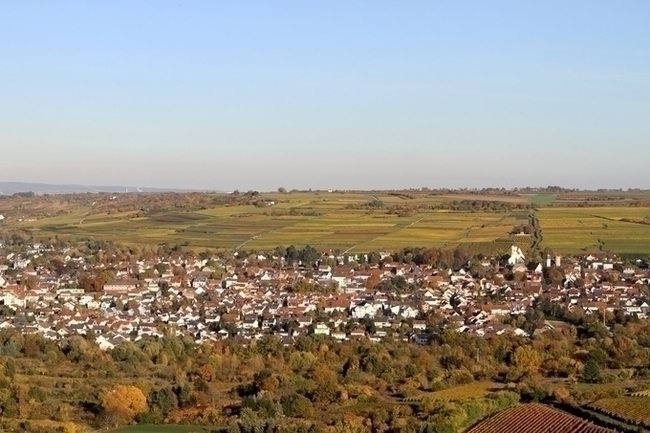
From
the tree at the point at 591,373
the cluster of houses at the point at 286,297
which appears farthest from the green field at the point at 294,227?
the tree at the point at 591,373

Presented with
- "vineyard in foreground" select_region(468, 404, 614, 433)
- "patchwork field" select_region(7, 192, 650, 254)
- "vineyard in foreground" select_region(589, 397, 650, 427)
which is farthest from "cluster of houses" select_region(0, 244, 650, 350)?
"vineyard in foreground" select_region(468, 404, 614, 433)

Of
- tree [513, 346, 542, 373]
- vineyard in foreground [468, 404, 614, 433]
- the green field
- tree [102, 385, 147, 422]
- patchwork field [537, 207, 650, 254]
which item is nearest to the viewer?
vineyard in foreground [468, 404, 614, 433]

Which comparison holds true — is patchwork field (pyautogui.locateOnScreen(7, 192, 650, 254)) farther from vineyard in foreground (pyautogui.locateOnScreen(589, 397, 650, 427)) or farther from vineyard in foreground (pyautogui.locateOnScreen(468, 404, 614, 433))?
vineyard in foreground (pyautogui.locateOnScreen(468, 404, 614, 433))

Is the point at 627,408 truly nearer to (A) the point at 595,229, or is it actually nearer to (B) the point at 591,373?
(B) the point at 591,373

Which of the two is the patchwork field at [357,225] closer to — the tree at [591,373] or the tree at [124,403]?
the tree at [591,373]

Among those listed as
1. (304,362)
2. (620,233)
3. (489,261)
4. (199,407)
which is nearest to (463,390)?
(304,362)

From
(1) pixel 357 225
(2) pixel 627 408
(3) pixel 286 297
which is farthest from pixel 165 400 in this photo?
(1) pixel 357 225

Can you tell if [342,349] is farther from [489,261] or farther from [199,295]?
[489,261]
